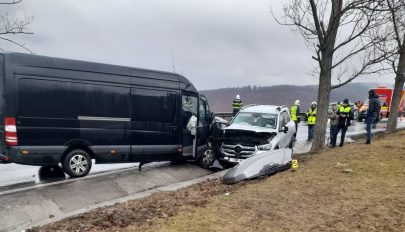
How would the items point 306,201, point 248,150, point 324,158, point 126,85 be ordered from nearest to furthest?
1. point 306,201
2. point 126,85
3. point 324,158
4. point 248,150

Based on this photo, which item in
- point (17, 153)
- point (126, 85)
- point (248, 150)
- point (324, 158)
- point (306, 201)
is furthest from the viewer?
point (248, 150)

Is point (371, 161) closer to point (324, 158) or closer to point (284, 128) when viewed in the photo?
point (324, 158)

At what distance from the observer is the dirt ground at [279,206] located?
5738 mm

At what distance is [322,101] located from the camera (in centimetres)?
1272

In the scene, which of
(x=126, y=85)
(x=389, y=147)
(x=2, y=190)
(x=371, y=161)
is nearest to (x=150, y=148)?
(x=126, y=85)

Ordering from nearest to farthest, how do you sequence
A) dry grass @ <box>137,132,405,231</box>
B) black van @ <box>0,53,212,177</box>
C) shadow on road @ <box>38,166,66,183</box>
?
dry grass @ <box>137,132,405,231</box> → black van @ <box>0,53,212,177</box> → shadow on road @ <box>38,166,66,183</box>

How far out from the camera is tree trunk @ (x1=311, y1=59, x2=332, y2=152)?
40.6ft

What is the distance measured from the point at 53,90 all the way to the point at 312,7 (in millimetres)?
7694

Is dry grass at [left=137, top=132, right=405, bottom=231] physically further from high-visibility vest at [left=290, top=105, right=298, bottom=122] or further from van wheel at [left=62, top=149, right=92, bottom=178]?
high-visibility vest at [left=290, top=105, right=298, bottom=122]

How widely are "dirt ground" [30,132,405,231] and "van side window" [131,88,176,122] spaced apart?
256 centimetres

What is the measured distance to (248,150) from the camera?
1177cm

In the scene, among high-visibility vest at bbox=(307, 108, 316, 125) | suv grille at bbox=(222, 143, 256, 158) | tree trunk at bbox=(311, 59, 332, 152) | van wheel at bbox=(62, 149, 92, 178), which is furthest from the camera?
high-visibility vest at bbox=(307, 108, 316, 125)

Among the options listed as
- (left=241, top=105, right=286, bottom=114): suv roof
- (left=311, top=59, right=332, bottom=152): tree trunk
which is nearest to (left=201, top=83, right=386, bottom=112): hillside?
(left=241, top=105, right=286, bottom=114): suv roof

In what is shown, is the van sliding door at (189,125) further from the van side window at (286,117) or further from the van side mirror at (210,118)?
the van side window at (286,117)
